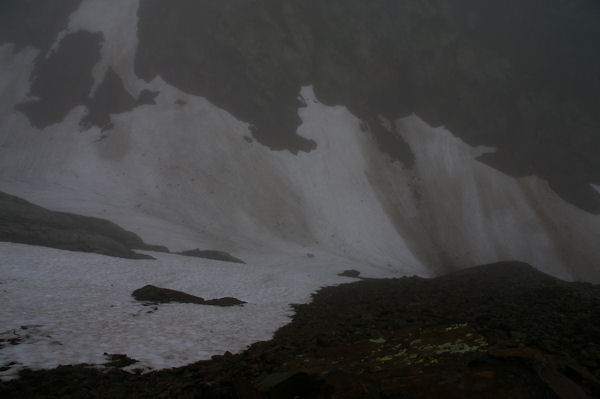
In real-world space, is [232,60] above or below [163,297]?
above

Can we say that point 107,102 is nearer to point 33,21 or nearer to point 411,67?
point 33,21

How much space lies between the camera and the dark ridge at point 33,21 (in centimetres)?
5456

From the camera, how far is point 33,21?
5531 centimetres

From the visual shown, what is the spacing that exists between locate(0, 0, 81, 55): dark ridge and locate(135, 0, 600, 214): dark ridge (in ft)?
43.5

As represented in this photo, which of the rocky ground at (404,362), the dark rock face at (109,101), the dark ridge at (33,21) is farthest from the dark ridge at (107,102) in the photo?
the rocky ground at (404,362)

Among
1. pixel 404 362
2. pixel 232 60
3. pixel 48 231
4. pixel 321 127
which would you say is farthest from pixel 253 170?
pixel 404 362

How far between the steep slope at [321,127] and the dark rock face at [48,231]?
7.18m

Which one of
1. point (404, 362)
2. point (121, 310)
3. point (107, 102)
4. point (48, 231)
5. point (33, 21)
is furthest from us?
point (33, 21)

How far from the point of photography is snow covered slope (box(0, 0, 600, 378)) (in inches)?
1449

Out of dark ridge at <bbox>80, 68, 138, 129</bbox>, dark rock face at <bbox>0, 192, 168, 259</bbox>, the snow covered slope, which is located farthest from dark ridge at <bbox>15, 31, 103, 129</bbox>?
dark rock face at <bbox>0, 192, 168, 259</bbox>

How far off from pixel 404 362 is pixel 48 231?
72.5 feet

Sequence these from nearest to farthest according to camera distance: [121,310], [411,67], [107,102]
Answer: [121,310]
[107,102]
[411,67]

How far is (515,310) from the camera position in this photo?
832cm

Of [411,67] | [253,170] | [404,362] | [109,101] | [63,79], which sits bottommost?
[404,362]
